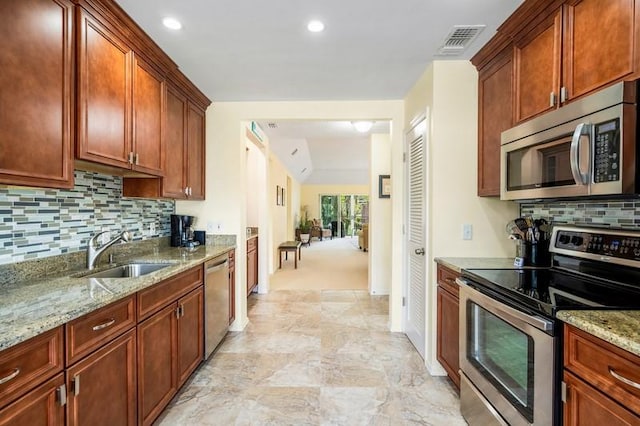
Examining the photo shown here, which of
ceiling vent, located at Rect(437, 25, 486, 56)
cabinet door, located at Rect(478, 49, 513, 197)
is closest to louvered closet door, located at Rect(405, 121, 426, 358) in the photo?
cabinet door, located at Rect(478, 49, 513, 197)

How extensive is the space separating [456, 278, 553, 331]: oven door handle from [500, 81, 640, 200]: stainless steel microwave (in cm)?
58

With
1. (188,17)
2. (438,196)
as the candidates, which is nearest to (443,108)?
(438,196)

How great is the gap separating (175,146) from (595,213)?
2.98 m

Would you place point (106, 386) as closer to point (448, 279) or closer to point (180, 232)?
point (180, 232)

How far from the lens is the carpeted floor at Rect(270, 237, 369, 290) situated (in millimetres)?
5520

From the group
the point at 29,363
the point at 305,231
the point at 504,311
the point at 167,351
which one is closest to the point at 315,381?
the point at 167,351

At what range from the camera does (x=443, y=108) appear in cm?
257

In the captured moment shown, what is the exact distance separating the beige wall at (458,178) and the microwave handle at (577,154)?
1120mm

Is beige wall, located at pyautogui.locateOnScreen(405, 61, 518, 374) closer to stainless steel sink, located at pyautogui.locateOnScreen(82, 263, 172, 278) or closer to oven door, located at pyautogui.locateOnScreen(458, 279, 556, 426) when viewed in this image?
oven door, located at pyautogui.locateOnScreen(458, 279, 556, 426)

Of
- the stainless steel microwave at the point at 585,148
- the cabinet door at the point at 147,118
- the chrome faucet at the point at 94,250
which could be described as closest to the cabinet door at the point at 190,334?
the chrome faucet at the point at 94,250

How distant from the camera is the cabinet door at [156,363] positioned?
175 cm

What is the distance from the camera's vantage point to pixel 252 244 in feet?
15.4

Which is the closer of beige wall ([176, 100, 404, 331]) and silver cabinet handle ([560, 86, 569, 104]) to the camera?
silver cabinet handle ([560, 86, 569, 104])

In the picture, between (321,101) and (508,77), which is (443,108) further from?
(321,101)
